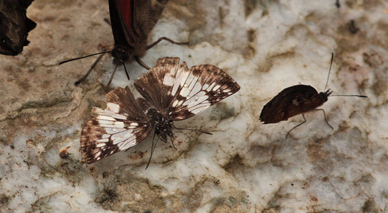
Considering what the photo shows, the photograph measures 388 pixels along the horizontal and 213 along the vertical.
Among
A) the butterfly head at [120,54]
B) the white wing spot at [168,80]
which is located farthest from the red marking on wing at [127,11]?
the white wing spot at [168,80]

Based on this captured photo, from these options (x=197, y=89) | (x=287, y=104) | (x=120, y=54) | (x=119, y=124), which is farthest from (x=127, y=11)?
(x=287, y=104)

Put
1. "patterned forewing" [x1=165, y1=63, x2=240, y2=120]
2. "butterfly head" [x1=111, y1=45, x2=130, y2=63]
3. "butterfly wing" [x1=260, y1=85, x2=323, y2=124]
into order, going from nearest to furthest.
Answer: "butterfly wing" [x1=260, y1=85, x2=323, y2=124], "patterned forewing" [x1=165, y1=63, x2=240, y2=120], "butterfly head" [x1=111, y1=45, x2=130, y2=63]

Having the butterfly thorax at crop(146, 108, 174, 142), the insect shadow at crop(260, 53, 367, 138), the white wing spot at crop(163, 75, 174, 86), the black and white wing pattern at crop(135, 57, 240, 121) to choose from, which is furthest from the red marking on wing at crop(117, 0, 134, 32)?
the insect shadow at crop(260, 53, 367, 138)

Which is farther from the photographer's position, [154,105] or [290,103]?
[154,105]

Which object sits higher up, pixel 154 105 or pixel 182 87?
pixel 182 87

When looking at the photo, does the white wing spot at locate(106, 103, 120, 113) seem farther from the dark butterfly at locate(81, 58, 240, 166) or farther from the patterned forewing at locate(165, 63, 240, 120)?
the patterned forewing at locate(165, 63, 240, 120)

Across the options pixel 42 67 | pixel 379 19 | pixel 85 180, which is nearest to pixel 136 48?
pixel 42 67

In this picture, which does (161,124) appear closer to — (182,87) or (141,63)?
(182,87)
